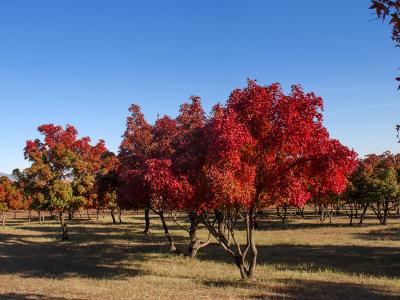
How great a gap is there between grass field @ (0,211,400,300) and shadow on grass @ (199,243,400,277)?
0.18 feet

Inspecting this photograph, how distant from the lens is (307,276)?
21438 mm

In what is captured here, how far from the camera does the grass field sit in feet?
56.4

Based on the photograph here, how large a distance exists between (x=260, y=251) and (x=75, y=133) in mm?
23138

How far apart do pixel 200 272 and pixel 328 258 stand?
10.3m

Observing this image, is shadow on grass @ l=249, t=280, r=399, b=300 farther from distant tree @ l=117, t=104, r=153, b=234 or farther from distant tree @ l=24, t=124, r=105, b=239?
distant tree @ l=24, t=124, r=105, b=239

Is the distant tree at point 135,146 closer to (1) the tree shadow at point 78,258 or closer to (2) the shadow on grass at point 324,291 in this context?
(1) the tree shadow at point 78,258

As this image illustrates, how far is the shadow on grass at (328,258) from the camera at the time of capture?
2459 cm

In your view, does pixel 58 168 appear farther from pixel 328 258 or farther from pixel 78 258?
pixel 328 258

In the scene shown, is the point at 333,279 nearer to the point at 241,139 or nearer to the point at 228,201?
the point at 228,201

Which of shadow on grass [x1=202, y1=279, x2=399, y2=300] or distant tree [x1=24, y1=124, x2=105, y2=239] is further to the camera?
distant tree [x1=24, y1=124, x2=105, y2=239]

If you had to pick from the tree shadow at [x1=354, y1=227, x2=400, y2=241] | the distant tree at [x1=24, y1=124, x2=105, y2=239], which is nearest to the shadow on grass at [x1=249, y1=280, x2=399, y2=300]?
the tree shadow at [x1=354, y1=227, x2=400, y2=241]

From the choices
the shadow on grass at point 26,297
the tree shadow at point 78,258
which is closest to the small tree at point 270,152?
the shadow on grass at point 26,297

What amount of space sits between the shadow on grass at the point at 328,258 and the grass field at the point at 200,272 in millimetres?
54

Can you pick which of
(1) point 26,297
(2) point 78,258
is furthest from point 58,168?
(1) point 26,297
